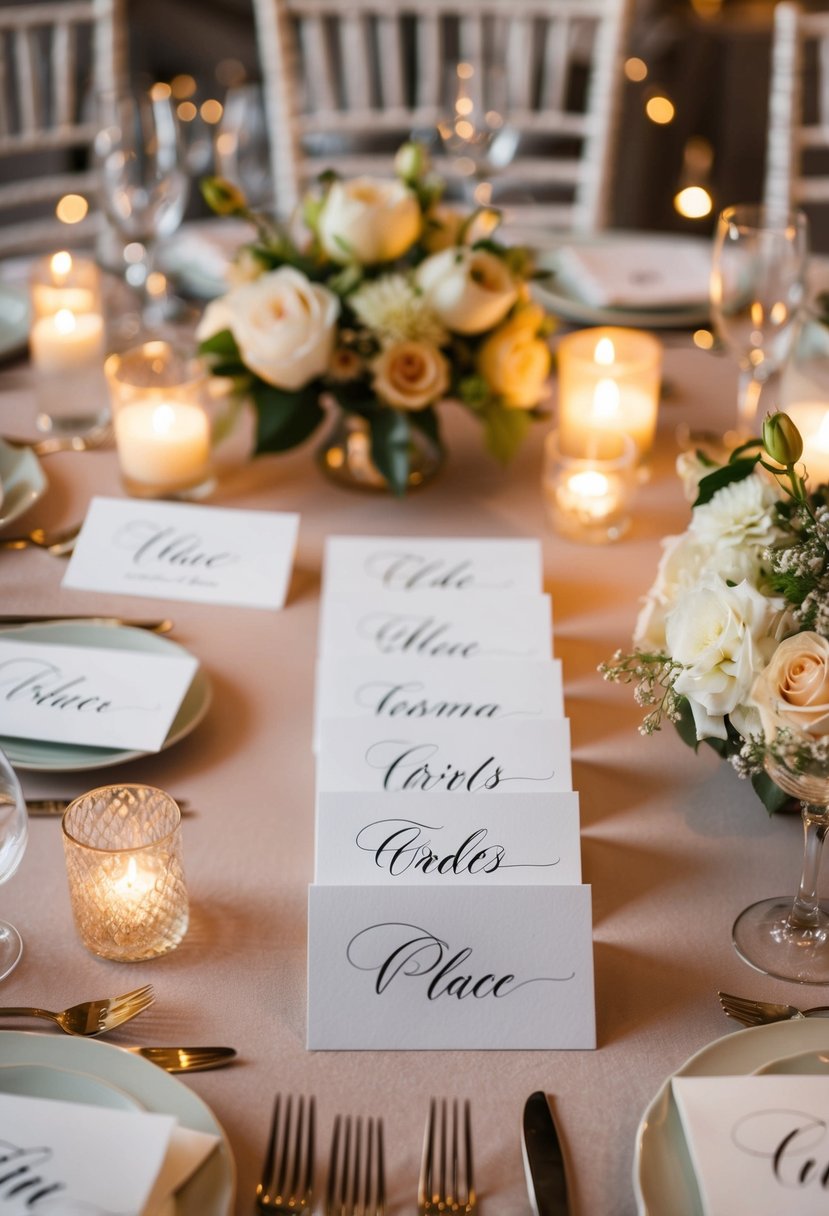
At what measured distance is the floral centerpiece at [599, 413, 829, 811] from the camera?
77 centimetres

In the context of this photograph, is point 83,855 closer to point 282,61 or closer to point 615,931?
point 615,931

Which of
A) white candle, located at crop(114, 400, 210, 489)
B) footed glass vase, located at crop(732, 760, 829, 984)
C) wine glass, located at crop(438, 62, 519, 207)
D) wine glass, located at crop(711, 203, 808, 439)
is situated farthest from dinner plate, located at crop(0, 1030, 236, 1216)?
wine glass, located at crop(438, 62, 519, 207)

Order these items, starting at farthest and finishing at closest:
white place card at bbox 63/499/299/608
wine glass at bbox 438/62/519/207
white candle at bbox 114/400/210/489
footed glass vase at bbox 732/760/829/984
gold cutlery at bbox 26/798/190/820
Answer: wine glass at bbox 438/62/519/207 < white candle at bbox 114/400/210/489 < white place card at bbox 63/499/299/608 < gold cutlery at bbox 26/798/190/820 < footed glass vase at bbox 732/760/829/984

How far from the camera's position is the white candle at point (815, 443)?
112 centimetres

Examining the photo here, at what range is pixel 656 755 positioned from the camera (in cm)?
108

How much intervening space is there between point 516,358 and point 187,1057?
809mm

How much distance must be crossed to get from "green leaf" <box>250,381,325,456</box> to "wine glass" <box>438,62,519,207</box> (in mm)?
748

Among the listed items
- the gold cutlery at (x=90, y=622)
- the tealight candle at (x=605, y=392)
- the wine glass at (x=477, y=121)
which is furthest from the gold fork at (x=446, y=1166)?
the wine glass at (x=477, y=121)

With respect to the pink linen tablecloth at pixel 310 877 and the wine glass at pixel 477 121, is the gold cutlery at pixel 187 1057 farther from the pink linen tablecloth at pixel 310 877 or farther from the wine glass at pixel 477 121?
the wine glass at pixel 477 121

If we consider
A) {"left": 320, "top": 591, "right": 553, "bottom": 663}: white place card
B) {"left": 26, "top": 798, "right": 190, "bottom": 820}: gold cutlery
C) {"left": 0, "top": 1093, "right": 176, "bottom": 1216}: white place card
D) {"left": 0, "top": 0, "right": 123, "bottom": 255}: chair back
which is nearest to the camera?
{"left": 0, "top": 1093, "right": 176, "bottom": 1216}: white place card

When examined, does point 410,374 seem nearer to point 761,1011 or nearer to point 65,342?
point 65,342

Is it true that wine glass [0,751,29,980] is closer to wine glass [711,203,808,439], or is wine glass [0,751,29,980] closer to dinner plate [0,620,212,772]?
dinner plate [0,620,212,772]

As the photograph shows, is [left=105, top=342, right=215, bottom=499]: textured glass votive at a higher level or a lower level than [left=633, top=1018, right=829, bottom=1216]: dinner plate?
higher

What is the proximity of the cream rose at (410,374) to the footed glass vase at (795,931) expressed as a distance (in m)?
0.61
